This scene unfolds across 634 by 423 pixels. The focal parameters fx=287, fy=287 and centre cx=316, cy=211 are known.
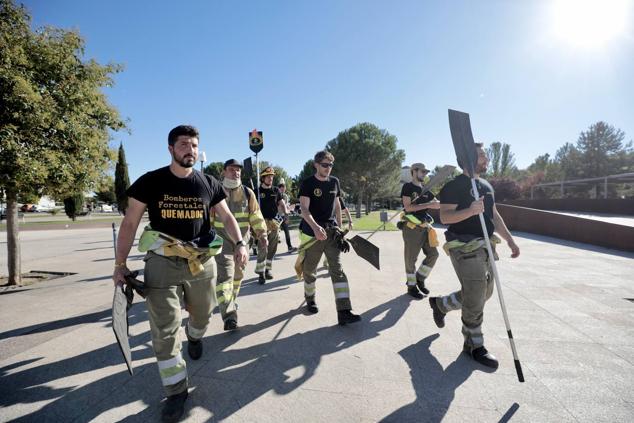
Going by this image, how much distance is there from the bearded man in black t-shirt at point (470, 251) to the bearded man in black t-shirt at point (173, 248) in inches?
89.2

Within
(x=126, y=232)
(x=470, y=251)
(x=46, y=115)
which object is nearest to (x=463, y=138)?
(x=470, y=251)

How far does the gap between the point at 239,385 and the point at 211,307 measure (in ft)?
2.23

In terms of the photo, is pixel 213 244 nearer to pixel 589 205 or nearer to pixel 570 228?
pixel 570 228

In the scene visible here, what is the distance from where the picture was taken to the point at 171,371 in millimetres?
2090

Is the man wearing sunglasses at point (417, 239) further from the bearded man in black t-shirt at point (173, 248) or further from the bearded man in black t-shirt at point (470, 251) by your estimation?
the bearded man in black t-shirt at point (173, 248)

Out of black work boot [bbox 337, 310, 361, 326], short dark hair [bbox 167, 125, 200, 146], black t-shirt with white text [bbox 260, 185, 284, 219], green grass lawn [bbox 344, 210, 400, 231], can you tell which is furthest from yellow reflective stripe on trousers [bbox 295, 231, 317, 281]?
green grass lawn [bbox 344, 210, 400, 231]

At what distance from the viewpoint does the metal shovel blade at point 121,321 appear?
6.31ft

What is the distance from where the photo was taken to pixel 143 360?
2811 millimetres

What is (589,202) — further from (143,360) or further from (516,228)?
(143,360)

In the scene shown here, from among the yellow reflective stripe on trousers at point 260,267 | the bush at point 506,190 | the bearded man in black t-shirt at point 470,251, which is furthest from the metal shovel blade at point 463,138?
the bush at point 506,190

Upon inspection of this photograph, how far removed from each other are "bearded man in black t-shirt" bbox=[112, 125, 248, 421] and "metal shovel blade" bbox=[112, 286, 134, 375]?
0.41 feet

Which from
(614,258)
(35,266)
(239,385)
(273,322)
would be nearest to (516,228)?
(614,258)

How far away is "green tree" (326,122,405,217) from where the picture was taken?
3444 cm

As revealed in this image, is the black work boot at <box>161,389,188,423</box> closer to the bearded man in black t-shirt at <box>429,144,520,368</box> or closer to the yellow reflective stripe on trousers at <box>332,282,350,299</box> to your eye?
the yellow reflective stripe on trousers at <box>332,282,350,299</box>
